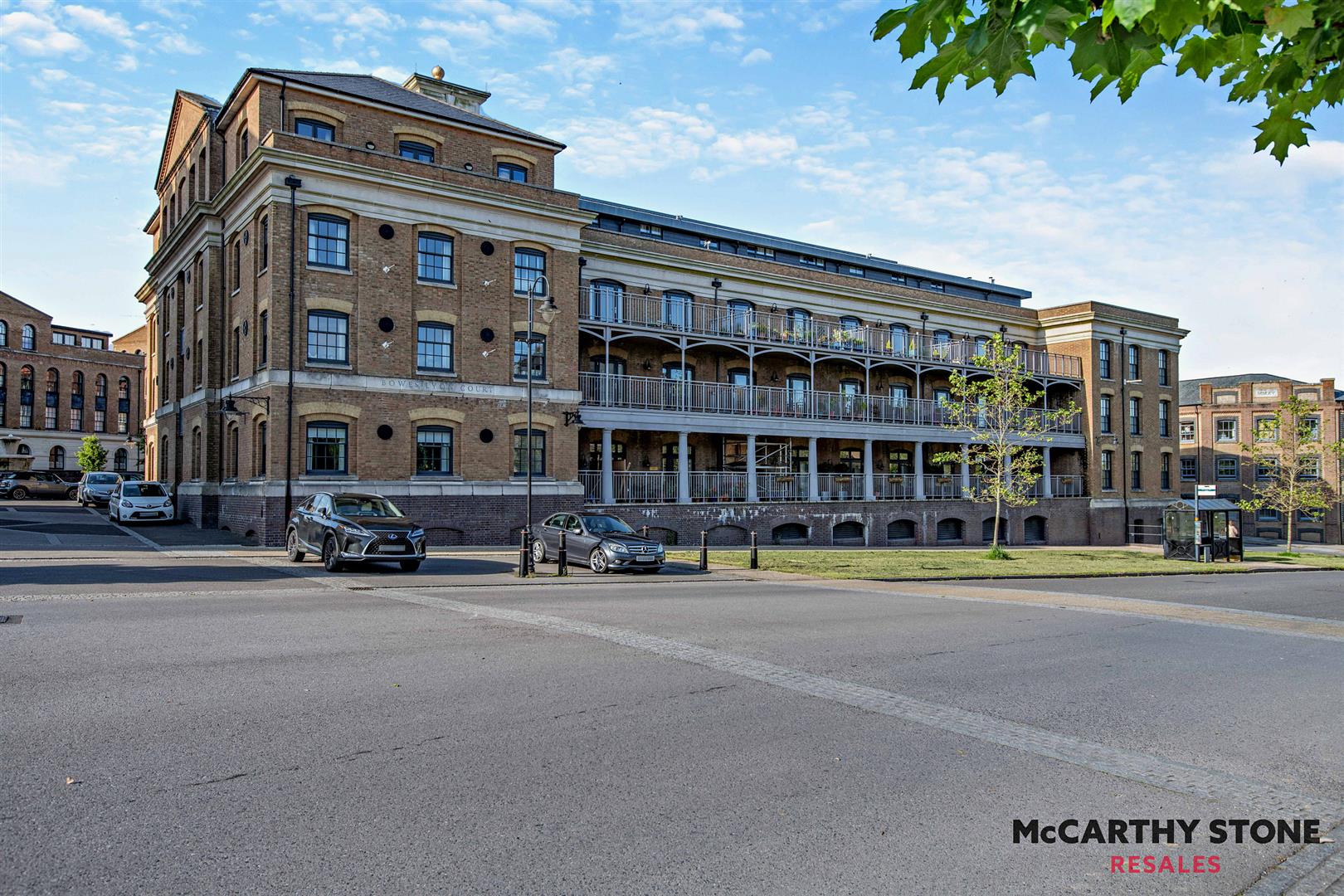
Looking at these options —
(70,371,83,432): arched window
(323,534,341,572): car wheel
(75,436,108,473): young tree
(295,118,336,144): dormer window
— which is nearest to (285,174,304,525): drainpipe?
(295,118,336,144): dormer window

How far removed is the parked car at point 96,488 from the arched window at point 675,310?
92.4 feet

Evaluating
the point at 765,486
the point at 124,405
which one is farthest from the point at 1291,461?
the point at 124,405

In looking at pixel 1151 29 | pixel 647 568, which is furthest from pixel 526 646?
pixel 647 568

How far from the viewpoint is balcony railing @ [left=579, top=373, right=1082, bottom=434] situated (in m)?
30.5

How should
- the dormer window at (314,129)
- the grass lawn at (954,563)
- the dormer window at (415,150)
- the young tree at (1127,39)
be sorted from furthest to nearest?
1. the dormer window at (415,150)
2. the dormer window at (314,129)
3. the grass lawn at (954,563)
4. the young tree at (1127,39)

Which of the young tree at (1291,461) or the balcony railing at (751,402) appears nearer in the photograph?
the balcony railing at (751,402)

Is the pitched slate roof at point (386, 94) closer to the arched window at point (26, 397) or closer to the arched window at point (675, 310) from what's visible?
the arched window at point (675, 310)

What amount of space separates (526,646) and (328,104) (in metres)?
23.3

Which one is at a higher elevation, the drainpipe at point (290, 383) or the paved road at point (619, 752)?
the drainpipe at point (290, 383)

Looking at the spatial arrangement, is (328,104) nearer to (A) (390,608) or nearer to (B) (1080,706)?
(A) (390,608)

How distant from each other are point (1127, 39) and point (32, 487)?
61203mm

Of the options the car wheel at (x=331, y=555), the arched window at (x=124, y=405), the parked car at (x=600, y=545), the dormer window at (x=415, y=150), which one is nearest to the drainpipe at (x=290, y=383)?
the dormer window at (x=415, y=150)

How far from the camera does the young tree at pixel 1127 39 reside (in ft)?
10.1

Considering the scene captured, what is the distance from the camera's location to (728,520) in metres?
31.5
